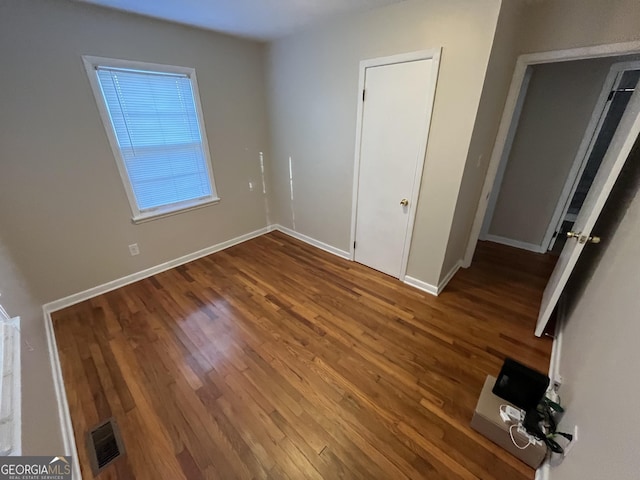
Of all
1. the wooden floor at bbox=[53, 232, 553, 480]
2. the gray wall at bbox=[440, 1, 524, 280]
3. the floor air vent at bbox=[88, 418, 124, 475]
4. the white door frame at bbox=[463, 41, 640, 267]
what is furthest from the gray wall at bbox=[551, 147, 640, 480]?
the floor air vent at bbox=[88, 418, 124, 475]

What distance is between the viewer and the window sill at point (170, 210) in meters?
2.65

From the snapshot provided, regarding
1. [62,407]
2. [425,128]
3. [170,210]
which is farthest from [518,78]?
[62,407]

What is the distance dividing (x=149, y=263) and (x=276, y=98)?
2.51 metres

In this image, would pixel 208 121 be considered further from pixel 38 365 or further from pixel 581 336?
pixel 581 336

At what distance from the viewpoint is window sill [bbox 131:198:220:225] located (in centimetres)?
265

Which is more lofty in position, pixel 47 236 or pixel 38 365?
pixel 47 236

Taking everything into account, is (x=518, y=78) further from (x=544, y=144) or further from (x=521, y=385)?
(x=521, y=385)

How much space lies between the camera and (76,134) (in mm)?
2137

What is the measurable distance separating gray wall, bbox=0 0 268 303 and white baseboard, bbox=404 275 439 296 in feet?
8.42

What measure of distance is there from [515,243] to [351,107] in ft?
9.44

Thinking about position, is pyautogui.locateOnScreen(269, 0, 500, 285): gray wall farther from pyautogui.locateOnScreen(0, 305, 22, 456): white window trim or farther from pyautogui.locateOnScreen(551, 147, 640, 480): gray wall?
pyautogui.locateOnScreen(0, 305, 22, 456): white window trim

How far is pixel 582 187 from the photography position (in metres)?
4.62

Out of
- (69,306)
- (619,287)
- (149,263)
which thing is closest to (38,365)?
(69,306)

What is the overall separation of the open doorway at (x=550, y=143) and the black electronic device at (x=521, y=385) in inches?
107
